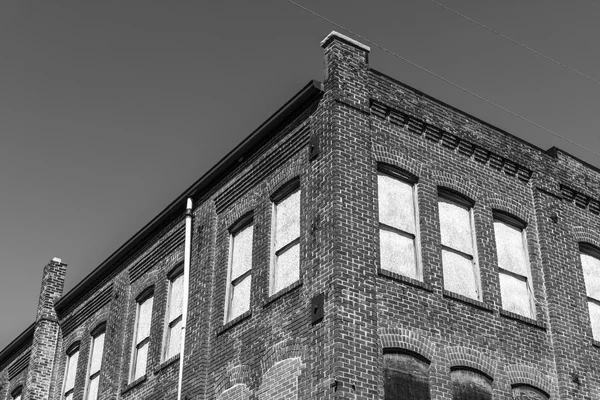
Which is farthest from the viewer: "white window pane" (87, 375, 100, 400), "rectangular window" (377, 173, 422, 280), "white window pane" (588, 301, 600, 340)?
"white window pane" (87, 375, 100, 400)

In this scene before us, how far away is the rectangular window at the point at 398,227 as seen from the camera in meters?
15.1

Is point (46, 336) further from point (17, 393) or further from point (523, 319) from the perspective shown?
point (523, 319)

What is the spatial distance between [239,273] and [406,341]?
4.39 m

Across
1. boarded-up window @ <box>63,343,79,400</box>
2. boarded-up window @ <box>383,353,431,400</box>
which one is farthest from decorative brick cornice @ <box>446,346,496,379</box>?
boarded-up window @ <box>63,343,79,400</box>

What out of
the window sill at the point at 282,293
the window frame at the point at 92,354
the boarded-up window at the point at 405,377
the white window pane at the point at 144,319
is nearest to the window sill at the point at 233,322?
the window sill at the point at 282,293

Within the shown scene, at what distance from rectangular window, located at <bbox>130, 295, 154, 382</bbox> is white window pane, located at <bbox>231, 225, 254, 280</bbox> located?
371cm

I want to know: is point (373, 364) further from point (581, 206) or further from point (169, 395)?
point (581, 206)

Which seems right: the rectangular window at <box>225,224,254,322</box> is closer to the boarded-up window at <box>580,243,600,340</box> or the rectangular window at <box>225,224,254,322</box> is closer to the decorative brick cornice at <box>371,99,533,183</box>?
the decorative brick cornice at <box>371,99,533,183</box>

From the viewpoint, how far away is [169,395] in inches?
704

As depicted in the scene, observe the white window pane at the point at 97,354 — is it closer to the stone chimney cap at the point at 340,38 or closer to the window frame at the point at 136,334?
the window frame at the point at 136,334

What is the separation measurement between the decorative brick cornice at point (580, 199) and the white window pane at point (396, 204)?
4.42m

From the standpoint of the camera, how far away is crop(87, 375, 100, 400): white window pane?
70.7 feet

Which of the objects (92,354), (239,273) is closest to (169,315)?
(239,273)

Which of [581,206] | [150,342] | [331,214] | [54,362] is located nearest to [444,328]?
[331,214]
